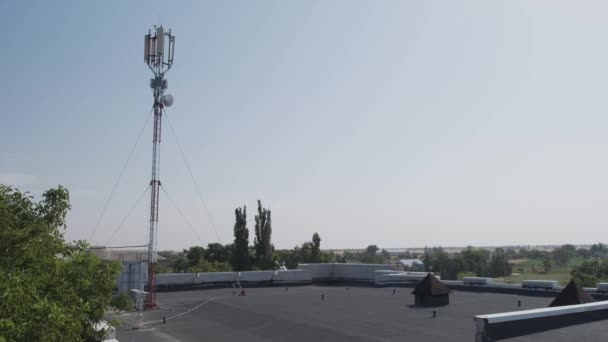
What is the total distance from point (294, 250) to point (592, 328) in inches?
3645

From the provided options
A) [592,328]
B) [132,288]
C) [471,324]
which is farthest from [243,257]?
[592,328]

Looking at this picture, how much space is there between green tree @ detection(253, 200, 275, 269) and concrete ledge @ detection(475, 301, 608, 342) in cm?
5171

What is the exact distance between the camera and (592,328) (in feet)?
64.6

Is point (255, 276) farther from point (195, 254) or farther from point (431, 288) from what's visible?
point (195, 254)

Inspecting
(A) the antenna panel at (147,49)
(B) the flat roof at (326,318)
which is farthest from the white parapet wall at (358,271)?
(A) the antenna panel at (147,49)

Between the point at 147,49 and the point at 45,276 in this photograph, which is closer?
the point at 45,276

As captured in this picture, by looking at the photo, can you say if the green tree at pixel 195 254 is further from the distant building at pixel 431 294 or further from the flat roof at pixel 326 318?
the distant building at pixel 431 294

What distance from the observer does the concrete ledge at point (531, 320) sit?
16.9 metres

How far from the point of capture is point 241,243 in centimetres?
7262

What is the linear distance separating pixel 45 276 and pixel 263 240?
60926 millimetres

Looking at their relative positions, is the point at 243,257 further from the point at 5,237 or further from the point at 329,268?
the point at 5,237

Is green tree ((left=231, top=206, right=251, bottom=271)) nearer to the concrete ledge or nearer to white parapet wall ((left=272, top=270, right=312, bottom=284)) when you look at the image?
white parapet wall ((left=272, top=270, right=312, bottom=284))

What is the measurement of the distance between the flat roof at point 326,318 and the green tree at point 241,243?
31242 mm

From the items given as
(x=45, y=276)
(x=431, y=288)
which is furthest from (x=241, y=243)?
(x=45, y=276)
